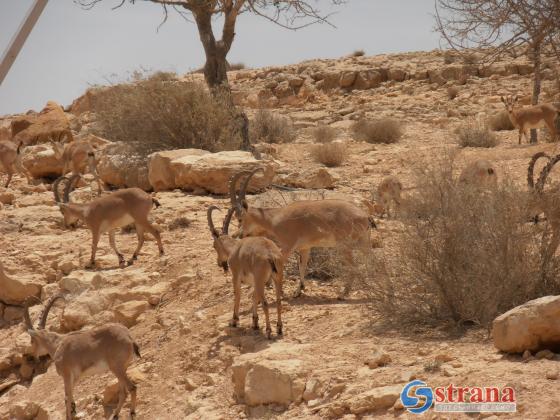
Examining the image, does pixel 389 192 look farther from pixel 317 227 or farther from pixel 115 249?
pixel 115 249

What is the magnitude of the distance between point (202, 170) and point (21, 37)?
9505mm

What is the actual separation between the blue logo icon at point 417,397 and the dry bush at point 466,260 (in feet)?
4.65

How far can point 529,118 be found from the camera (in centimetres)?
1969

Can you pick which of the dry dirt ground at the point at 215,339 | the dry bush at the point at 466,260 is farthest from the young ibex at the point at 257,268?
the dry bush at the point at 466,260

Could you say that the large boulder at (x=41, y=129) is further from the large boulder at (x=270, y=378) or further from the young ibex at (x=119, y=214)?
the large boulder at (x=270, y=378)

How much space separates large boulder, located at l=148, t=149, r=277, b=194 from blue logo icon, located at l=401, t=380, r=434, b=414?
24.6 ft

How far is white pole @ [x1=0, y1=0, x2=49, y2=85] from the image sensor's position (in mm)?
3602

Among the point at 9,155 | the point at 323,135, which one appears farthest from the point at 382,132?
the point at 9,155

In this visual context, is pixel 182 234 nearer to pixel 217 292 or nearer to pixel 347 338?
pixel 217 292

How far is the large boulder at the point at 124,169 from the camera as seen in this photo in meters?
15.0

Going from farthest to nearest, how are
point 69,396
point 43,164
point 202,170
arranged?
point 43,164, point 202,170, point 69,396

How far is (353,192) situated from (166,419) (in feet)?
24.5

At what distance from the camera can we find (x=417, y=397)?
17.7 feet

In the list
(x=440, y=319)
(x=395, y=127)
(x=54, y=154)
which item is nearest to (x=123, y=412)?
(x=440, y=319)
